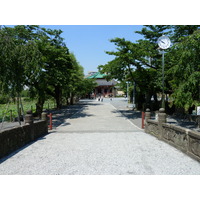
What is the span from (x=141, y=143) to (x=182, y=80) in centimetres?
371

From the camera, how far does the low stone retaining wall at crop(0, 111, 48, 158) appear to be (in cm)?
599

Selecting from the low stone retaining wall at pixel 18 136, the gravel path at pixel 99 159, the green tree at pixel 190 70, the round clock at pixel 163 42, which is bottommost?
the gravel path at pixel 99 159

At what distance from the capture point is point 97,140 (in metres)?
8.27

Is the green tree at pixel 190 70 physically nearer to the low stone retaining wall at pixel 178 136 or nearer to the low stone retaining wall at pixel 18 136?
the low stone retaining wall at pixel 178 136

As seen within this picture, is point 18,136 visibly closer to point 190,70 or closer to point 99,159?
point 99,159

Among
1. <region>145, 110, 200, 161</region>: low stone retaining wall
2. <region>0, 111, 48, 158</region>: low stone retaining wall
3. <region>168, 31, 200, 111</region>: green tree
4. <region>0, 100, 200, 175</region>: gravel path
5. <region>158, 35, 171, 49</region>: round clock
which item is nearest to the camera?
<region>0, 100, 200, 175</region>: gravel path

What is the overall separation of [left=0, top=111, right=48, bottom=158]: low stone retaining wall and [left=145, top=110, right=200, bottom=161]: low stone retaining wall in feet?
19.0

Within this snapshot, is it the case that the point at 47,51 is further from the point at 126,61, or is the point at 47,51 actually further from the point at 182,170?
the point at 182,170

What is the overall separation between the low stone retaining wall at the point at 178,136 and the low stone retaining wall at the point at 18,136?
19.0ft

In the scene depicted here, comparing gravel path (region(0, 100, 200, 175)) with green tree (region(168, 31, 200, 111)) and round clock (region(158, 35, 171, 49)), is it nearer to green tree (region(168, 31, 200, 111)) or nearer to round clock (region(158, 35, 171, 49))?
green tree (region(168, 31, 200, 111))

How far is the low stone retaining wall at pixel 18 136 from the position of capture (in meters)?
5.99

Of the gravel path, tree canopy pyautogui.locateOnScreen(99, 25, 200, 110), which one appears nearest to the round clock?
tree canopy pyautogui.locateOnScreen(99, 25, 200, 110)

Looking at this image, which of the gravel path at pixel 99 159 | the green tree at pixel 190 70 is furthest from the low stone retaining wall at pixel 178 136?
the green tree at pixel 190 70

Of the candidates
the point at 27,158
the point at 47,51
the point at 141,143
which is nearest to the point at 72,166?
the point at 27,158
